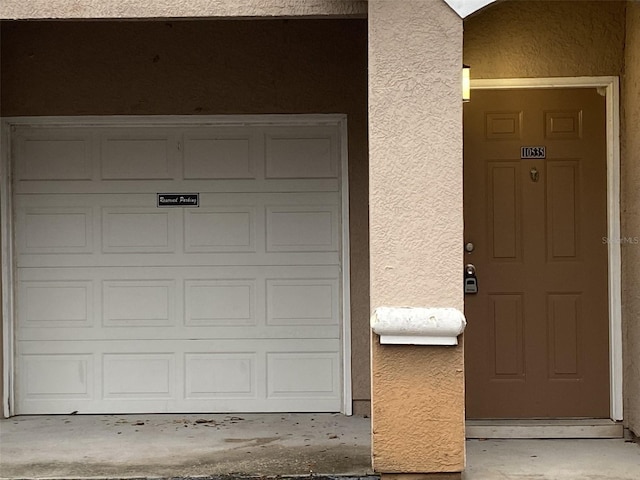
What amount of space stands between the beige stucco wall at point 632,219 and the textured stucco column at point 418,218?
1.61 metres

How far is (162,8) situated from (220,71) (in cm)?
181

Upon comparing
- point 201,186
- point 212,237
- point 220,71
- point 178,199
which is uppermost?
point 220,71

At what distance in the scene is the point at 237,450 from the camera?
6.78m

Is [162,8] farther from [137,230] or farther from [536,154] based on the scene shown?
[536,154]

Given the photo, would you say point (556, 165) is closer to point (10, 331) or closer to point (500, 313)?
point (500, 313)

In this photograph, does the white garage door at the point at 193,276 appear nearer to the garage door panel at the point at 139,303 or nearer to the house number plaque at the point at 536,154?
the garage door panel at the point at 139,303

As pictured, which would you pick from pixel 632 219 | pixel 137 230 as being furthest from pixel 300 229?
pixel 632 219

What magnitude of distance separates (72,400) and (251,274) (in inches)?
68.2

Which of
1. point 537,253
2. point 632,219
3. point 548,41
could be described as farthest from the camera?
point 537,253

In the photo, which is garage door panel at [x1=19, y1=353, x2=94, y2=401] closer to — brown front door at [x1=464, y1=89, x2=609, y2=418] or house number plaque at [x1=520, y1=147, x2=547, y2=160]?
brown front door at [x1=464, y1=89, x2=609, y2=418]

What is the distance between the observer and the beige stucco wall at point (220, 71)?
7949 mm

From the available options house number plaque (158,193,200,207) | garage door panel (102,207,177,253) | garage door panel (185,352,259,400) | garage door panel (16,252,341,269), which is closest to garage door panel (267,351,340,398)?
garage door panel (185,352,259,400)

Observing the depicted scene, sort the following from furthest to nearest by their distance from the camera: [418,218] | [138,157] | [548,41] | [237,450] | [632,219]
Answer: [138,157] → [548,41] → [632,219] → [237,450] → [418,218]

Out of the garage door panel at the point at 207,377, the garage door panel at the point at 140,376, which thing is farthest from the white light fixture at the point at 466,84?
the garage door panel at the point at 140,376
